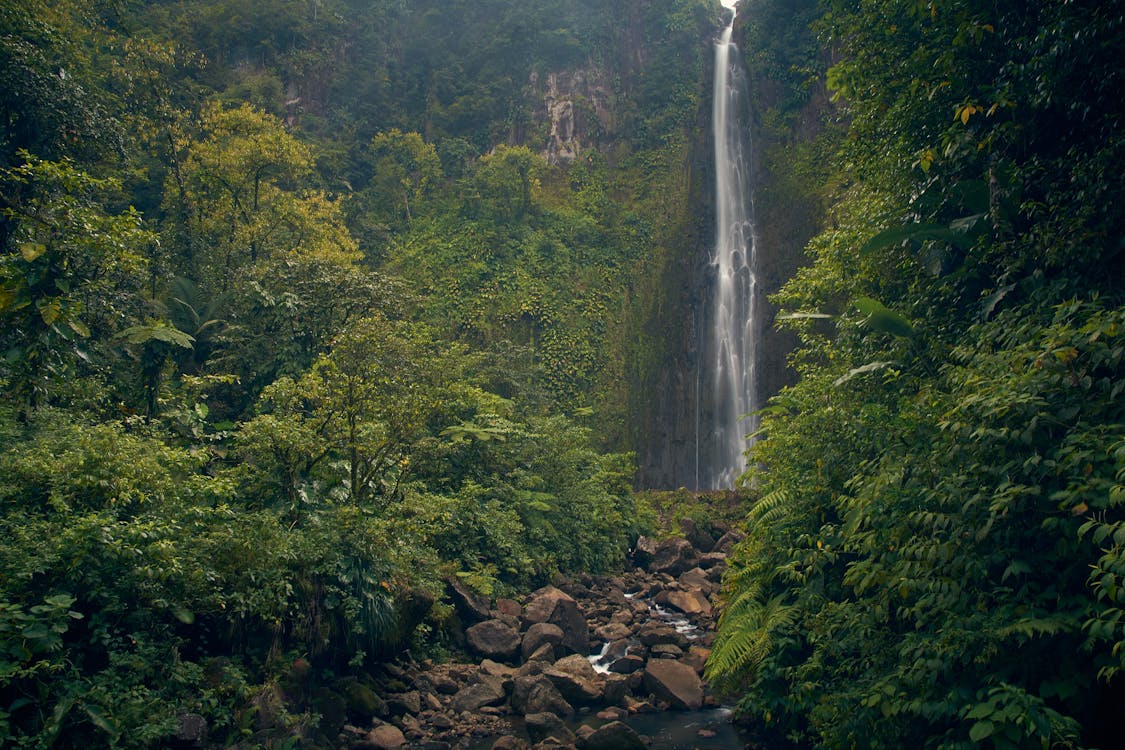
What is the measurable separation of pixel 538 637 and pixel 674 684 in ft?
7.33

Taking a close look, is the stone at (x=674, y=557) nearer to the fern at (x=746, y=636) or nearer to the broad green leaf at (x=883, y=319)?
the fern at (x=746, y=636)

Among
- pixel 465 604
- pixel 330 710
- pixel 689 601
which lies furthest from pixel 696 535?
pixel 330 710

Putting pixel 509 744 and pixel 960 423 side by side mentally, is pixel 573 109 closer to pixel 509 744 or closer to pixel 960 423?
pixel 509 744

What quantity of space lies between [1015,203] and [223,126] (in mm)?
18618

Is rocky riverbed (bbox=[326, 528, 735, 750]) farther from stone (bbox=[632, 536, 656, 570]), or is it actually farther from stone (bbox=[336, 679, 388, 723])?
stone (bbox=[632, 536, 656, 570])

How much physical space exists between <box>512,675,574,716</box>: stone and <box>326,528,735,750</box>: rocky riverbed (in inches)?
0.5

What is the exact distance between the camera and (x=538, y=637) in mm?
10820

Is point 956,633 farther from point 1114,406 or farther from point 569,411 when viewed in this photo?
point 569,411

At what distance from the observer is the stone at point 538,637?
10.7 m

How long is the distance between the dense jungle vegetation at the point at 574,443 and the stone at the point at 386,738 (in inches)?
37.9

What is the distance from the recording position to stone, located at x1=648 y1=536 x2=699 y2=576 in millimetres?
16422

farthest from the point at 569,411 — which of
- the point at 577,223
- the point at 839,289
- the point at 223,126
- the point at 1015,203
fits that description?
the point at 1015,203

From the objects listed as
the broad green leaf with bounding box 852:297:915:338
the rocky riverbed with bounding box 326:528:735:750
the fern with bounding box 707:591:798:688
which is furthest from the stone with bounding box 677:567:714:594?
the broad green leaf with bounding box 852:297:915:338

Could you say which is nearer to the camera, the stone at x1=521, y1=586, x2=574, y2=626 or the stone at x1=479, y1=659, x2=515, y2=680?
the stone at x1=479, y1=659, x2=515, y2=680
